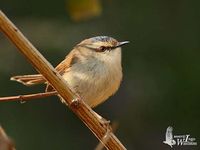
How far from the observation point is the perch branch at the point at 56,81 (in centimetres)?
122

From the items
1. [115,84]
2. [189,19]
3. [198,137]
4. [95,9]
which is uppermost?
[95,9]

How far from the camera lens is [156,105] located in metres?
4.96

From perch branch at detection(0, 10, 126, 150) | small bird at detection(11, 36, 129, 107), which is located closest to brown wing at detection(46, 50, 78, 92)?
small bird at detection(11, 36, 129, 107)

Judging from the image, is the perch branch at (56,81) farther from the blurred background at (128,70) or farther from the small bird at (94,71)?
the blurred background at (128,70)

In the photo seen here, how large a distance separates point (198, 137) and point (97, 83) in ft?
7.95

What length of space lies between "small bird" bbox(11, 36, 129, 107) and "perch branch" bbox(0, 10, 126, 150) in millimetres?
1053

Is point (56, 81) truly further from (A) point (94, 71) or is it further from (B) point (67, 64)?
(B) point (67, 64)

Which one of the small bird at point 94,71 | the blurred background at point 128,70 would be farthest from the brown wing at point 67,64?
the blurred background at point 128,70

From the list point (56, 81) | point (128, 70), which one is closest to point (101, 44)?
point (56, 81)

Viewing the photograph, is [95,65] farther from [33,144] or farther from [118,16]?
[118,16]

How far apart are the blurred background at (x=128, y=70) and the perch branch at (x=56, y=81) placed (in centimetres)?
333

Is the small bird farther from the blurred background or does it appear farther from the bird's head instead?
the blurred background

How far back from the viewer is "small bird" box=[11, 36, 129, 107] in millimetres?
2451

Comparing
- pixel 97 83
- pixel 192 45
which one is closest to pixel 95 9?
pixel 97 83
